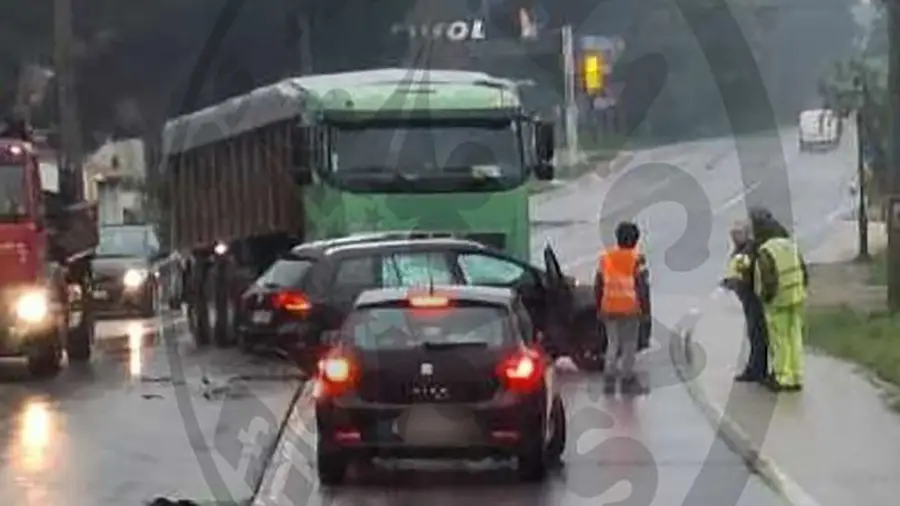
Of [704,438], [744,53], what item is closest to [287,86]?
[704,438]

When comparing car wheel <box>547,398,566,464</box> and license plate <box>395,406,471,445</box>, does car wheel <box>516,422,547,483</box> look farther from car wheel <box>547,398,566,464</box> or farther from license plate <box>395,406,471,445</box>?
license plate <box>395,406,471,445</box>

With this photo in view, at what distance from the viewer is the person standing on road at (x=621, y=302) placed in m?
22.2

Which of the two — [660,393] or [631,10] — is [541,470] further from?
[631,10]

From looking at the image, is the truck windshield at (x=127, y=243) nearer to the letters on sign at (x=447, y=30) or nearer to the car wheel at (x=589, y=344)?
the letters on sign at (x=447, y=30)

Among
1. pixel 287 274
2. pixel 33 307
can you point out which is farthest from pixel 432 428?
pixel 33 307

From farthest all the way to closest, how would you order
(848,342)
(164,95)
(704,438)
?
1. (164,95)
2. (848,342)
3. (704,438)

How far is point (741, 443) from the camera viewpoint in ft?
60.0

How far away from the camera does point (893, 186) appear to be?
27.8 meters

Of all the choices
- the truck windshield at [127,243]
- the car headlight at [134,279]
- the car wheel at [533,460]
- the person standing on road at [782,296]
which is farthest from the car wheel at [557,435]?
the truck windshield at [127,243]

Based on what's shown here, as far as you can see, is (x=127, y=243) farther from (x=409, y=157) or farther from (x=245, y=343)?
(x=245, y=343)

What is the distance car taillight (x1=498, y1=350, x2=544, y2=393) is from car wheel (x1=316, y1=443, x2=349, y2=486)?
1.31 meters

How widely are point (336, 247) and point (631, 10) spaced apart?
5605cm

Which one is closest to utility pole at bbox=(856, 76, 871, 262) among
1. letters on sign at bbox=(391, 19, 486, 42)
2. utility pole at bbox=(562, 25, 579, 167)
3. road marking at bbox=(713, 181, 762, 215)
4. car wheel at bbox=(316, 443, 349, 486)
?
road marking at bbox=(713, 181, 762, 215)

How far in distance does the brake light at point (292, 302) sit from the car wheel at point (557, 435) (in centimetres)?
697
